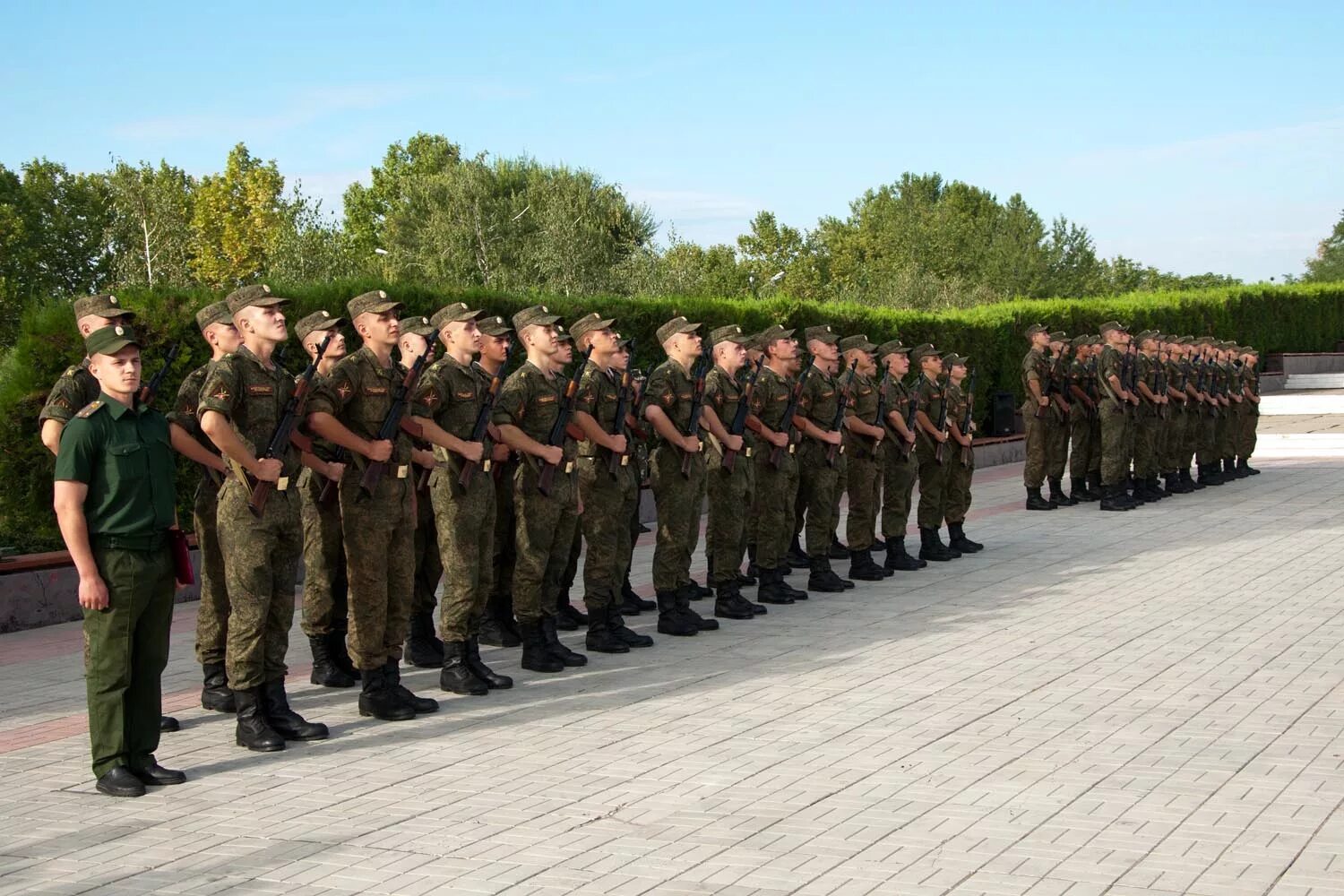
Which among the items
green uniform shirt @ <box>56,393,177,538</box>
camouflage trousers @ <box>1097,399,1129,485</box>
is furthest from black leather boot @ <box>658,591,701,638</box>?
camouflage trousers @ <box>1097,399,1129,485</box>

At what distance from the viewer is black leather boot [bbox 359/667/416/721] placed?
7879mm

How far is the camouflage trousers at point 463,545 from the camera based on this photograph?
334 inches

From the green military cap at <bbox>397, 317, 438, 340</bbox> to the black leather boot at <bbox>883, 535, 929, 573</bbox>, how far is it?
563 centimetres

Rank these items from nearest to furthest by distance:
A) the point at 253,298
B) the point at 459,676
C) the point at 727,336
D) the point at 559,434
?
1. the point at 253,298
2. the point at 459,676
3. the point at 559,434
4. the point at 727,336

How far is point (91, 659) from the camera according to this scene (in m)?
6.54

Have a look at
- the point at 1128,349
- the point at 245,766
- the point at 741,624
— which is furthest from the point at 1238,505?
the point at 245,766

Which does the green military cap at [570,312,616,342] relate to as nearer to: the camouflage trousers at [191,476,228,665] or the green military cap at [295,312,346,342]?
the green military cap at [295,312,346,342]

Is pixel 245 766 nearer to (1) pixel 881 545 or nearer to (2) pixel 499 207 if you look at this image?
(1) pixel 881 545

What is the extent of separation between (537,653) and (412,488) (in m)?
1.53

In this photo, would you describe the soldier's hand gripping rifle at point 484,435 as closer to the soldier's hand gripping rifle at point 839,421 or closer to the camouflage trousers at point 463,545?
the camouflage trousers at point 463,545

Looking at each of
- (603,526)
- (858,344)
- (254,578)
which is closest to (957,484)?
(858,344)

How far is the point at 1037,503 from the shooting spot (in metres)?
18.1

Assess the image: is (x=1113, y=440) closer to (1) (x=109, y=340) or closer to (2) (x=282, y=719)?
(2) (x=282, y=719)

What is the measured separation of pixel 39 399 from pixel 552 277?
32914mm
